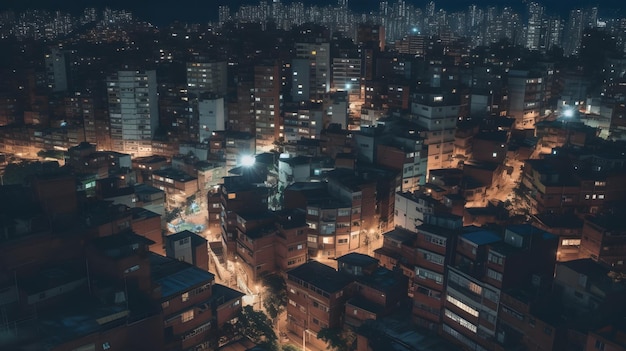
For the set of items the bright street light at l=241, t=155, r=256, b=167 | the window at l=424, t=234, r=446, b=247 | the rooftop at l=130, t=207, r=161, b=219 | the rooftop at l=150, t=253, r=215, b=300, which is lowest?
the bright street light at l=241, t=155, r=256, b=167

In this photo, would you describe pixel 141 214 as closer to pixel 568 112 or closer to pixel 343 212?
pixel 343 212

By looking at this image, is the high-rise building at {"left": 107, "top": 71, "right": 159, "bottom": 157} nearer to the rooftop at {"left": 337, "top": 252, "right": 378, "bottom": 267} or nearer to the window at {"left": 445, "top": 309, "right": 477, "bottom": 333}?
the rooftop at {"left": 337, "top": 252, "right": 378, "bottom": 267}

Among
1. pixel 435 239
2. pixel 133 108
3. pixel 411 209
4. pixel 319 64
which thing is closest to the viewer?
pixel 435 239

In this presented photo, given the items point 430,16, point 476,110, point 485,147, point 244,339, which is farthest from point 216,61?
point 430,16

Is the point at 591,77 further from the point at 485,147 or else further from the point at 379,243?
the point at 379,243

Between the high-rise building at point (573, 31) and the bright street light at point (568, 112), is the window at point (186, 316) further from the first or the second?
the high-rise building at point (573, 31)

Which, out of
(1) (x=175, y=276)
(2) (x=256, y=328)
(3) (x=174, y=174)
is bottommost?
(2) (x=256, y=328)

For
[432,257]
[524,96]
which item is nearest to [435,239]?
[432,257]

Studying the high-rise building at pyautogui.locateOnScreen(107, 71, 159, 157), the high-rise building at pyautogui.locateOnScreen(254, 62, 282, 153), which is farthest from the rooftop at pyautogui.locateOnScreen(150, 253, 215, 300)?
the high-rise building at pyautogui.locateOnScreen(107, 71, 159, 157)
